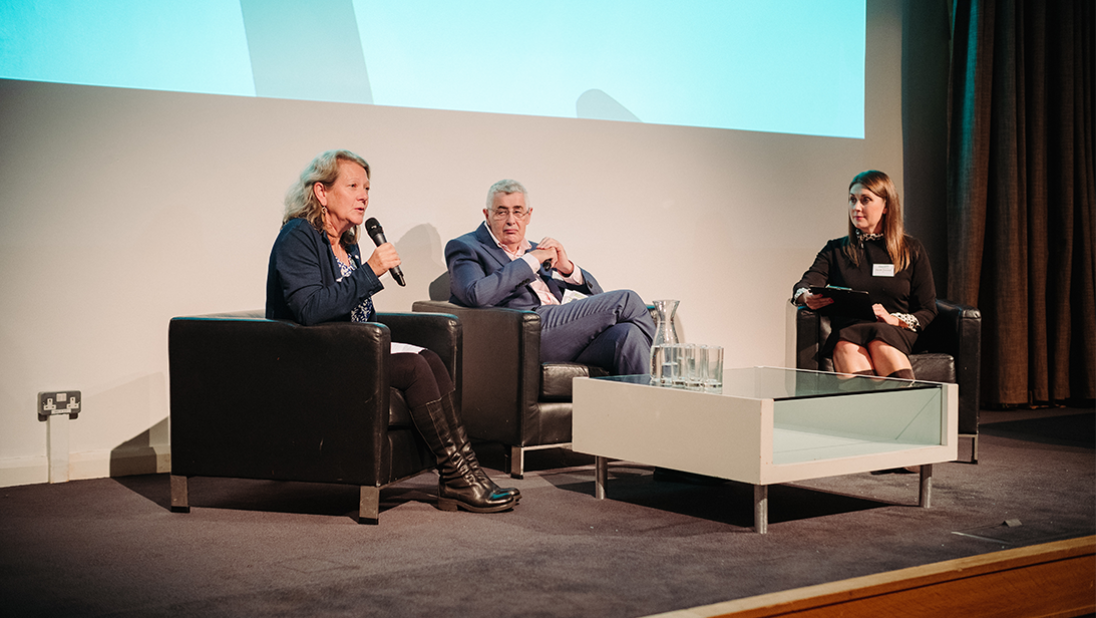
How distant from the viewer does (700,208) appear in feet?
14.9

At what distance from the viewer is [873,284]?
12.6 ft

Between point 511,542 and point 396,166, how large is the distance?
1838mm

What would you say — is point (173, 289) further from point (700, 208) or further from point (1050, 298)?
point (1050, 298)

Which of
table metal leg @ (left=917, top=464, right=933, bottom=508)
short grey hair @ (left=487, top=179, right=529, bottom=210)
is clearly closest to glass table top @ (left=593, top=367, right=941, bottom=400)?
table metal leg @ (left=917, top=464, right=933, bottom=508)

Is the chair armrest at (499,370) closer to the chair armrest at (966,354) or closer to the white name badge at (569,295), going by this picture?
the white name badge at (569,295)

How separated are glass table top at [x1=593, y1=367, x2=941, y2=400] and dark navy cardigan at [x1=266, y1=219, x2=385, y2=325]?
0.76 m

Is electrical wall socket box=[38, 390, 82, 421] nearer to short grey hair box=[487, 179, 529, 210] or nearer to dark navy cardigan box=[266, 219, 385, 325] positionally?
dark navy cardigan box=[266, 219, 385, 325]

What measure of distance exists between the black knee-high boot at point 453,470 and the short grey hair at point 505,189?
1170 mm

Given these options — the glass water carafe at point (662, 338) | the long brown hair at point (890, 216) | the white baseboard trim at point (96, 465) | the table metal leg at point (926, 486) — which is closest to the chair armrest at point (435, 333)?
the glass water carafe at point (662, 338)

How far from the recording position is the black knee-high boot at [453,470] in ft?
8.96

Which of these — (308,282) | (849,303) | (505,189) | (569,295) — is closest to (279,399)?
(308,282)

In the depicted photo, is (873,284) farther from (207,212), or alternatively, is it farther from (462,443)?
(207,212)

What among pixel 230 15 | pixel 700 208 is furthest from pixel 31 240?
pixel 700 208

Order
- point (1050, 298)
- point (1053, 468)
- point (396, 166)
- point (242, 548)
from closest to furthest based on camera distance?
1. point (242, 548)
2. point (1053, 468)
3. point (396, 166)
4. point (1050, 298)
